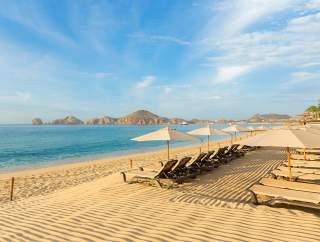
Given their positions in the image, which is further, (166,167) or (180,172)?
(180,172)

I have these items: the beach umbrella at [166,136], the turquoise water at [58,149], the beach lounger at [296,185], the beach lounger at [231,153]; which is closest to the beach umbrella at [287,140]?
the beach lounger at [296,185]

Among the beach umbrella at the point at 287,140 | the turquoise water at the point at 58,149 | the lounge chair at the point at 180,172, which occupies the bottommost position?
the turquoise water at the point at 58,149

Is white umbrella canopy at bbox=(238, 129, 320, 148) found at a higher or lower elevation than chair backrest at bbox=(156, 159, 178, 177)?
higher

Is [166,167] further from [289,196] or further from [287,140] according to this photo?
[289,196]

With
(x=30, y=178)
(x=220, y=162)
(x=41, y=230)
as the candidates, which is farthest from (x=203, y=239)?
(x=30, y=178)

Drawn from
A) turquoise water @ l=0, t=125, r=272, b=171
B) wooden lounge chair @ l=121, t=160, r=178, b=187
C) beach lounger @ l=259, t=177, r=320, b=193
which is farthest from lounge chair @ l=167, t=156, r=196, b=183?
turquoise water @ l=0, t=125, r=272, b=171

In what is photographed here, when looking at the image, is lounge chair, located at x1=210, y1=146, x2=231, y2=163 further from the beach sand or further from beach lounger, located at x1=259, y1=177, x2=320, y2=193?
beach lounger, located at x1=259, y1=177, x2=320, y2=193

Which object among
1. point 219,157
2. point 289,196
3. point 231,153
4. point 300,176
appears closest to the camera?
point 289,196

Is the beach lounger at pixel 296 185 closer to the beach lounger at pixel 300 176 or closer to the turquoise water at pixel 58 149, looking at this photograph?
the beach lounger at pixel 300 176

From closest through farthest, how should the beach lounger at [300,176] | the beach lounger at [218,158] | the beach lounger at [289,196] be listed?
the beach lounger at [289,196], the beach lounger at [300,176], the beach lounger at [218,158]

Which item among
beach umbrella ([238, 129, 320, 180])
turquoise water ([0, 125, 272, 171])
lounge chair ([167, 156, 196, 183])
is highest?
beach umbrella ([238, 129, 320, 180])

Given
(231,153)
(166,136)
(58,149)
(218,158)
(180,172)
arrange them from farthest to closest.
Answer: (58,149), (231,153), (218,158), (166,136), (180,172)

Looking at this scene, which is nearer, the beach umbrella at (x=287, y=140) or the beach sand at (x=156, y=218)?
the beach sand at (x=156, y=218)

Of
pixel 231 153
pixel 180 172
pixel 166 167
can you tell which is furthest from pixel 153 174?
pixel 231 153
